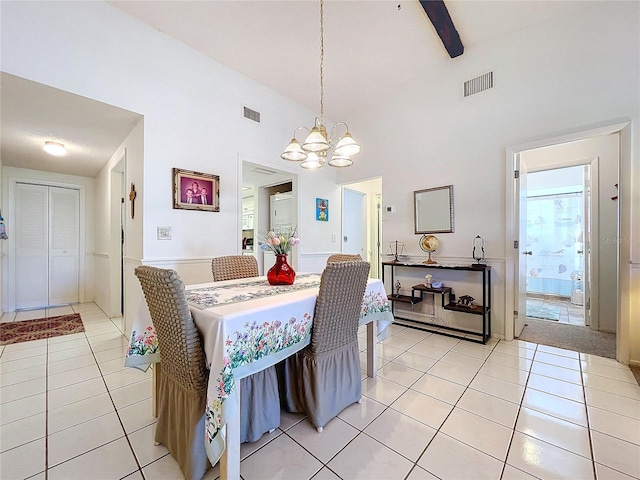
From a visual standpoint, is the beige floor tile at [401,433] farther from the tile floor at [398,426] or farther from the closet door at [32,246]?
the closet door at [32,246]

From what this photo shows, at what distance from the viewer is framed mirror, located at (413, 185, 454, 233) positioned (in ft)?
10.8

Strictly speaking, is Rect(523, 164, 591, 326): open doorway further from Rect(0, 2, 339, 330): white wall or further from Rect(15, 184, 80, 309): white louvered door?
Rect(15, 184, 80, 309): white louvered door

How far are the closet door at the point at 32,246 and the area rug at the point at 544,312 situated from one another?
25.8ft

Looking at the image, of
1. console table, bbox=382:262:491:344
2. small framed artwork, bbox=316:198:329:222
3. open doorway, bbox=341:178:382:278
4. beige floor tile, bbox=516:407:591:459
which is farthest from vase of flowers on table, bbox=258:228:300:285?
open doorway, bbox=341:178:382:278

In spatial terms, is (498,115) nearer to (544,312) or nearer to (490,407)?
(490,407)

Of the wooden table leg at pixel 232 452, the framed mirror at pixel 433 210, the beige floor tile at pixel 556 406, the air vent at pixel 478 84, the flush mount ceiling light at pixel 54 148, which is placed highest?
the air vent at pixel 478 84

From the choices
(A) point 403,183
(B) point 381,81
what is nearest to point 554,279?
(A) point 403,183

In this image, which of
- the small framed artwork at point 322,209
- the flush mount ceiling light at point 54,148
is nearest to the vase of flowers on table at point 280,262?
the small framed artwork at point 322,209

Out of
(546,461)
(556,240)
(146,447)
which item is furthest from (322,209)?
(556,240)

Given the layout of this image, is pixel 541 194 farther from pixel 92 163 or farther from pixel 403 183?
pixel 92 163

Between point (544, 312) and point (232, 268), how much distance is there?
4.72 meters

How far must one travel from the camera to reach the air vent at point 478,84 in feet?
9.88

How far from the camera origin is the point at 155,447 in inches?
56.4

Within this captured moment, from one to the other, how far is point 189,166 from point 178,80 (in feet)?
2.95
